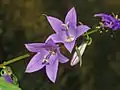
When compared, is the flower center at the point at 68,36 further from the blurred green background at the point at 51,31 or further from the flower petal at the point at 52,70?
the blurred green background at the point at 51,31

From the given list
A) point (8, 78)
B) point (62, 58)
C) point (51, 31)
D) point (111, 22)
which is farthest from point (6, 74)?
point (51, 31)

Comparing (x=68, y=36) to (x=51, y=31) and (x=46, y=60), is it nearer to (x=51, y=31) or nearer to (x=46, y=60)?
(x=46, y=60)

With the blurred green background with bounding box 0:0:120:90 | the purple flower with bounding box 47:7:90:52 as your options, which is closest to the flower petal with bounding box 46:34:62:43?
the purple flower with bounding box 47:7:90:52

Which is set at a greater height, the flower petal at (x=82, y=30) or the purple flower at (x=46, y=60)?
the flower petal at (x=82, y=30)

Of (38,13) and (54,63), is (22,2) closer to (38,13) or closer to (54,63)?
(38,13)

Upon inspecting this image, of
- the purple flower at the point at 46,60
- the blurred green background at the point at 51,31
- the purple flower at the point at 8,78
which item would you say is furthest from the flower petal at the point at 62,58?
the blurred green background at the point at 51,31
